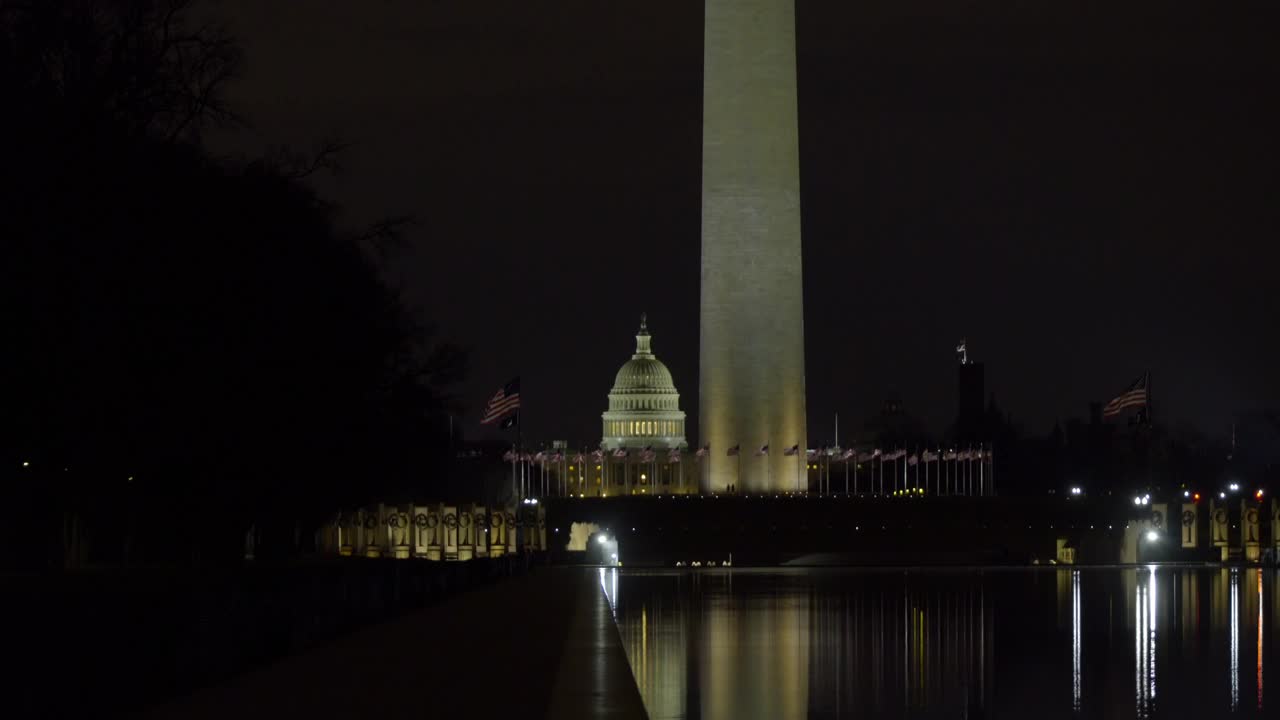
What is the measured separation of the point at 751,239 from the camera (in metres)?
109

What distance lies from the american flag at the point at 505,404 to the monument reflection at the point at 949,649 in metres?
19.6

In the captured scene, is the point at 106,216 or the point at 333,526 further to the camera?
the point at 333,526

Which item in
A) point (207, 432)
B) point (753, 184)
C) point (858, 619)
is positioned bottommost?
point (858, 619)

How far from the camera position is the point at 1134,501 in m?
106

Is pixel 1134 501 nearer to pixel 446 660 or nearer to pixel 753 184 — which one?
pixel 753 184

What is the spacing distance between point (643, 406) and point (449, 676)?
516 feet

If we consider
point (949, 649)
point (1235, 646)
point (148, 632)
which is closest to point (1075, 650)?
point (949, 649)

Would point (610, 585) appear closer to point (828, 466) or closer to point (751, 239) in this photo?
point (751, 239)

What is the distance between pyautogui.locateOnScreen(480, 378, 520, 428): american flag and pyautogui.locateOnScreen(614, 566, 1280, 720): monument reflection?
19.6m

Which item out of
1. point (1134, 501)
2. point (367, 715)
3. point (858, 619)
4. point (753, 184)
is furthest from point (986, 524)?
point (367, 715)

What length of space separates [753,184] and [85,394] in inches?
3107

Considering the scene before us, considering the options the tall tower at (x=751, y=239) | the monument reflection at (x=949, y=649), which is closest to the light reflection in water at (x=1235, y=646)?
the monument reflection at (x=949, y=649)

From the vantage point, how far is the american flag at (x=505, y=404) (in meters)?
79.2

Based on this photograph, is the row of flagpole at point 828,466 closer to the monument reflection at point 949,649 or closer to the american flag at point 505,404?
the american flag at point 505,404
